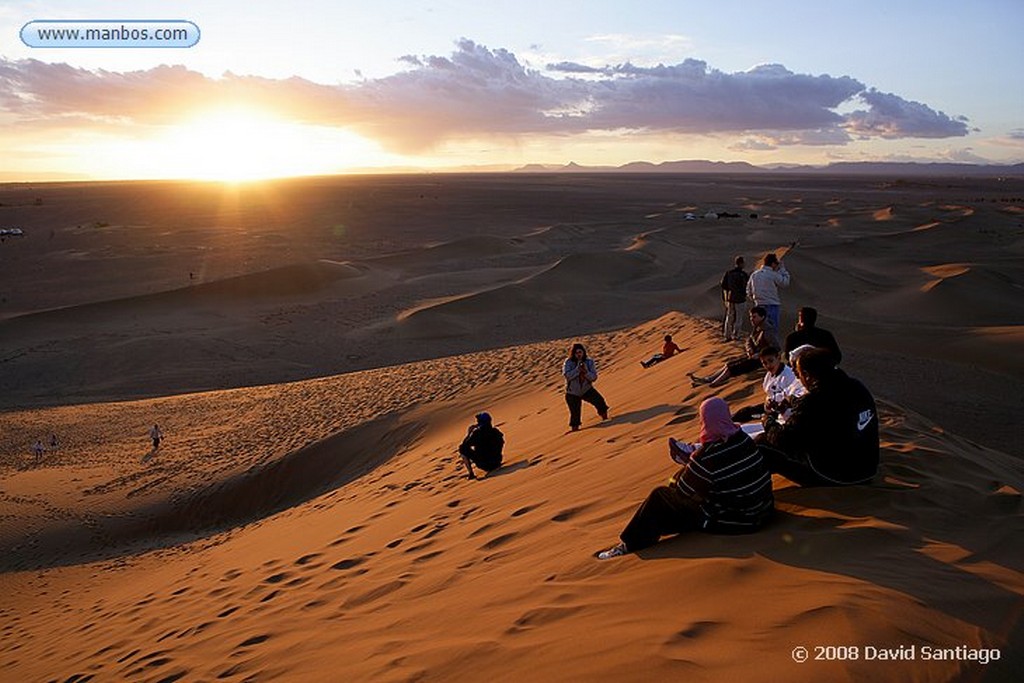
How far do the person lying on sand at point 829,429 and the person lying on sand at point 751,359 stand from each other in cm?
355

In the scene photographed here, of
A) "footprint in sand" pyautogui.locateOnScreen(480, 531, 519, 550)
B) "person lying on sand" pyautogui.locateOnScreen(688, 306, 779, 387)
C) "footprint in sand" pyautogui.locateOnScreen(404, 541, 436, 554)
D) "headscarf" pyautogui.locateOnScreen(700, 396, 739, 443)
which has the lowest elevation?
"footprint in sand" pyautogui.locateOnScreen(404, 541, 436, 554)

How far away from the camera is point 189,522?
10094mm

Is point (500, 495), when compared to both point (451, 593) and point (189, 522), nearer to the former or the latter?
point (451, 593)

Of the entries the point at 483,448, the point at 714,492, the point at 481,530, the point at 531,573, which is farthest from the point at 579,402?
the point at 714,492

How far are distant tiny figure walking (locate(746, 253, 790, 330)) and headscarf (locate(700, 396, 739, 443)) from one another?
6834 mm

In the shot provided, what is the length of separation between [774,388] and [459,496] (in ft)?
10.6

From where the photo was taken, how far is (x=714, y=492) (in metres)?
4.11

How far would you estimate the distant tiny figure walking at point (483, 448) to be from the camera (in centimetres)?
796

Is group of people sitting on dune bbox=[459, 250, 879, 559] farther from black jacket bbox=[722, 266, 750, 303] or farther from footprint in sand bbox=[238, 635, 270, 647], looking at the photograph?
black jacket bbox=[722, 266, 750, 303]

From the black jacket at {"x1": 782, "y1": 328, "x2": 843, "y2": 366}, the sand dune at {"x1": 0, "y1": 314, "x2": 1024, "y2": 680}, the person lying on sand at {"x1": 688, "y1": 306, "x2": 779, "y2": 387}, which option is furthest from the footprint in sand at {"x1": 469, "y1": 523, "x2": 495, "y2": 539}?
the person lying on sand at {"x1": 688, "y1": 306, "x2": 779, "y2": 387}

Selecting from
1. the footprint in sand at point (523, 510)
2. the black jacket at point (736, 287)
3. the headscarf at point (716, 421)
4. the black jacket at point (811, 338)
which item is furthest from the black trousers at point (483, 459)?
the black jacket at point (736, 287)

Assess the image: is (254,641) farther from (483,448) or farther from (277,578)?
(483,448)

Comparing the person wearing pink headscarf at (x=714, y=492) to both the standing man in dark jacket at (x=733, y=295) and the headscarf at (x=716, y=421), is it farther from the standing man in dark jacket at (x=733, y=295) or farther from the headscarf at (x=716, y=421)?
the standing man in dark jacket at (x=733, y=295)

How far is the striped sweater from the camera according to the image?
4.06 meters
